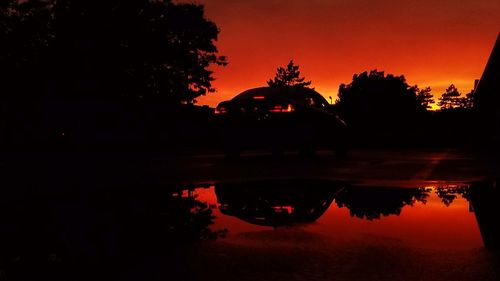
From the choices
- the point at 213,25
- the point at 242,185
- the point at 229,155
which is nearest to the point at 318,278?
the point at 242,185

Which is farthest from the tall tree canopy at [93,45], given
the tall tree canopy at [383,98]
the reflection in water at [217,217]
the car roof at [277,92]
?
the tall tree canopy at [383,98]

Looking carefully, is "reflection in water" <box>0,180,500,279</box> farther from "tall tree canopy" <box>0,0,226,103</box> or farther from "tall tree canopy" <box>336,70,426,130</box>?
"tall tree canopy" <box>336,70,426,130</box>

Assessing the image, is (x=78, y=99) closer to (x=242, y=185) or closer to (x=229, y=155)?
(x=229, y=155)

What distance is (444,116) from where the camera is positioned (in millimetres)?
43969

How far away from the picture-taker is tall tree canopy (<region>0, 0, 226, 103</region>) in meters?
33.2

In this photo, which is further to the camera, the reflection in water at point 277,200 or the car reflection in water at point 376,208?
the reflection in water at point 277,200

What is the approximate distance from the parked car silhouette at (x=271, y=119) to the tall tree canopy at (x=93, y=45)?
819 inches

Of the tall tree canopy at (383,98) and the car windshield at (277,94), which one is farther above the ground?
the tall tree canopy at (383,98)

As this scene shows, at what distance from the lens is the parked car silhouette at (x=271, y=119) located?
46.8 ft

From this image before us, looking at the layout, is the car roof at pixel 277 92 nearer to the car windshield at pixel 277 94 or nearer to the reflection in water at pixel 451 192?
the car windshield at pixel 277 94

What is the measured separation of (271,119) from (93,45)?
21.8 metres

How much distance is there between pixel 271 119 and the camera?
14344 mm

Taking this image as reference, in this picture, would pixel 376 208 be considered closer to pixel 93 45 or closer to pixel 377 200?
pixel 377 200

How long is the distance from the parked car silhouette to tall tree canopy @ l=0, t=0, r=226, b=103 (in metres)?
20.8
